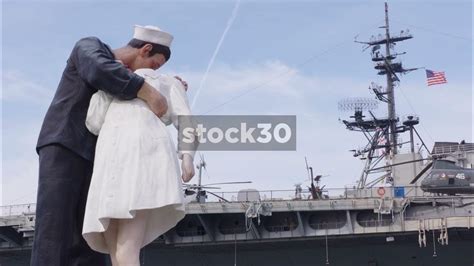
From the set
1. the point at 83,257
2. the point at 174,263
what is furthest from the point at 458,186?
the point at 83,257

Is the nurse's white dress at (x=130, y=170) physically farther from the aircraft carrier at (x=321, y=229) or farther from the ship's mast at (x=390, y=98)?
the ship's mast at (x=390, y=98)

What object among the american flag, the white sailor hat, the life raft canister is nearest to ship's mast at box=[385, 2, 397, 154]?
the american flag

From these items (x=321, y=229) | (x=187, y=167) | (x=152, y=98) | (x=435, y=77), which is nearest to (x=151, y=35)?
(x=152, y=98)

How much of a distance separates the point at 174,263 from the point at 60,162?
3023 cm

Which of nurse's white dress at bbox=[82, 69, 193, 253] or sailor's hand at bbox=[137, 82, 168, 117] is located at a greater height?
sailor's hand at bbox=[137, 82, 168, 117]

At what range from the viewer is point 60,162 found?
13.2 ft

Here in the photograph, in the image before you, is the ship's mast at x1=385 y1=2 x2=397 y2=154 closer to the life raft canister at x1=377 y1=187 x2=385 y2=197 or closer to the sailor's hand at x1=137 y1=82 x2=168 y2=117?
the life raft canister at x1=377 y1=187 x2=385 y2=197

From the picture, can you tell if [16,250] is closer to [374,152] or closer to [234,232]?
[234,232]

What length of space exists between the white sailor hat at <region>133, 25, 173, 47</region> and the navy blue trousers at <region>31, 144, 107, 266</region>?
0.82 meters

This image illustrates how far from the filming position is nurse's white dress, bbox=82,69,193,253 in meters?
3.65

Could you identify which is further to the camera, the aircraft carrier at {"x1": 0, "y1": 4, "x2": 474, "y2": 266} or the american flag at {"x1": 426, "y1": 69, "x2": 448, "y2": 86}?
the american flag at {"x1": 426, "y1": 69, "x2": 448, "y2": 86}

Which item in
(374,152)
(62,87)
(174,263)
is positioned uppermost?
(374,152)

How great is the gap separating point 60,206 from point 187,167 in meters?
0.79

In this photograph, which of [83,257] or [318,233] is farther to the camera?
[318,233]
